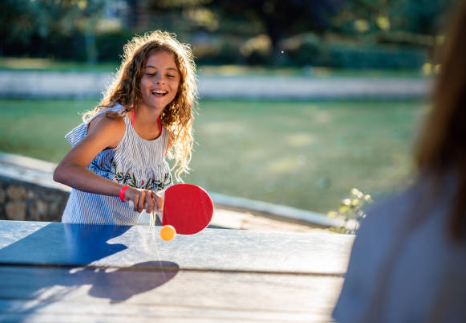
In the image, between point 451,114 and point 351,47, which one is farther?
point 351,47

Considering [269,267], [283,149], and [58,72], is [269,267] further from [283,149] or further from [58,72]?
[58,72]

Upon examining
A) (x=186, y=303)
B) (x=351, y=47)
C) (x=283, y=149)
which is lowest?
(x=283, y=149)

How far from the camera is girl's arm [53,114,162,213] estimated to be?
1.88 meters

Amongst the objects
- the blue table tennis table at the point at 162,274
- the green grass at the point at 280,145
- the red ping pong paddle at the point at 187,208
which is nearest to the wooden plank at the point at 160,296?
the blue table tennis table at the point at 162,274

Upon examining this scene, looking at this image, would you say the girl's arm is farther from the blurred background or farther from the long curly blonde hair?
the blurred background

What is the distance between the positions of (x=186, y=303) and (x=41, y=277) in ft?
1.42

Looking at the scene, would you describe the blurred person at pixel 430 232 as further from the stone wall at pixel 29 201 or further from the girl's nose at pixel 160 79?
the stone wall at pixel 29 201

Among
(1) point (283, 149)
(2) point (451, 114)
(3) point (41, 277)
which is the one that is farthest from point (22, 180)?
(1) point (283, 149)

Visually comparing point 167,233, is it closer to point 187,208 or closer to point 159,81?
point 187,208

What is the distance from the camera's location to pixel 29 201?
171 inches

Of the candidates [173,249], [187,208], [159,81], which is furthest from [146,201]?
[159,81]

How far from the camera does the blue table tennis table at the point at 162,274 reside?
1262 millimetres

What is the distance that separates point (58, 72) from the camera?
1513 cm

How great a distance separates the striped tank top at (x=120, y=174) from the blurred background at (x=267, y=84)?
4.31ft
